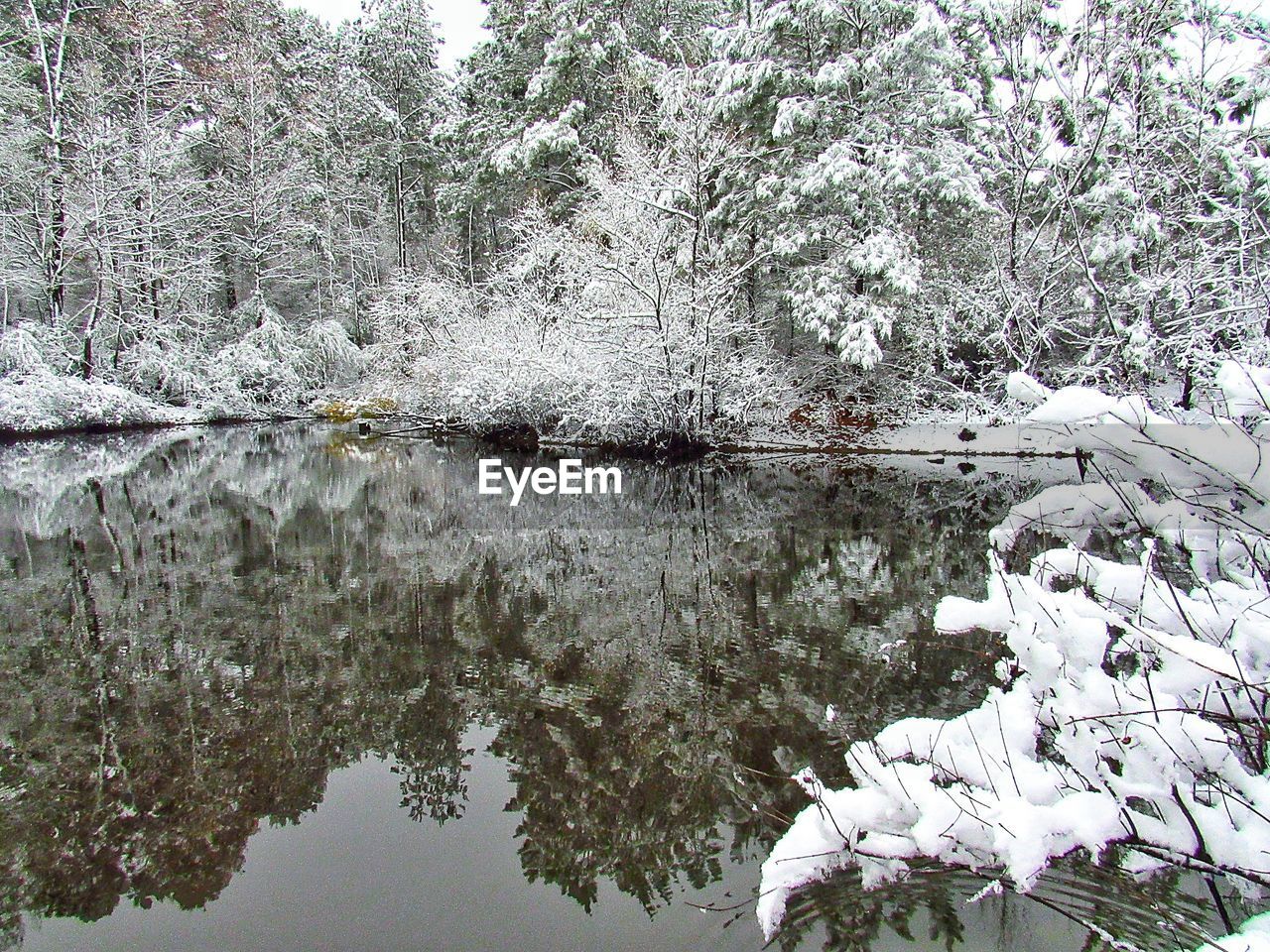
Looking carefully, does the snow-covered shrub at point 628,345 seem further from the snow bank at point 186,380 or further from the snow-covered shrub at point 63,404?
the snow bank at point 186,380

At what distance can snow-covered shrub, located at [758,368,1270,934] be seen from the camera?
6.20 ft

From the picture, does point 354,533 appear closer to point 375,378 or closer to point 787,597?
point 787,597

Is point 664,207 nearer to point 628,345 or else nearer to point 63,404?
point 628,345

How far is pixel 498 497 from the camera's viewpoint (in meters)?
10.9

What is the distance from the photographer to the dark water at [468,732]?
8.33 feet

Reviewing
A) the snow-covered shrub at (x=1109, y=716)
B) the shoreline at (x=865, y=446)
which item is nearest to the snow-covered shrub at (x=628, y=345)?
the shoreline at (x=865, y=446)

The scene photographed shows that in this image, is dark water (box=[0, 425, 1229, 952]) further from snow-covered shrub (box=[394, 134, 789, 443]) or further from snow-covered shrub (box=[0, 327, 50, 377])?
snow-covered shrub (box=[0, 327, 50, 377])

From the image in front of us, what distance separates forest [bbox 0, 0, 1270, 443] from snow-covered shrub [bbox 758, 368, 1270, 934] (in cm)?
638

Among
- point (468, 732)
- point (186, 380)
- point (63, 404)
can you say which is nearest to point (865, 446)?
point (468, 732)

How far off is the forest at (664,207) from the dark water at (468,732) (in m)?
5.60

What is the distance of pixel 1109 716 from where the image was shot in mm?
1885

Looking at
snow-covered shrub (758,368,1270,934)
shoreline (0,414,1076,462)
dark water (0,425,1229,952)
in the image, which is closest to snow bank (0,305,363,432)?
shoreline (0,414,1076,462)

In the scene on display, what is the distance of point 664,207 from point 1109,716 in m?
11.1

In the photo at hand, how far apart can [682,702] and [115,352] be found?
25.0 m
